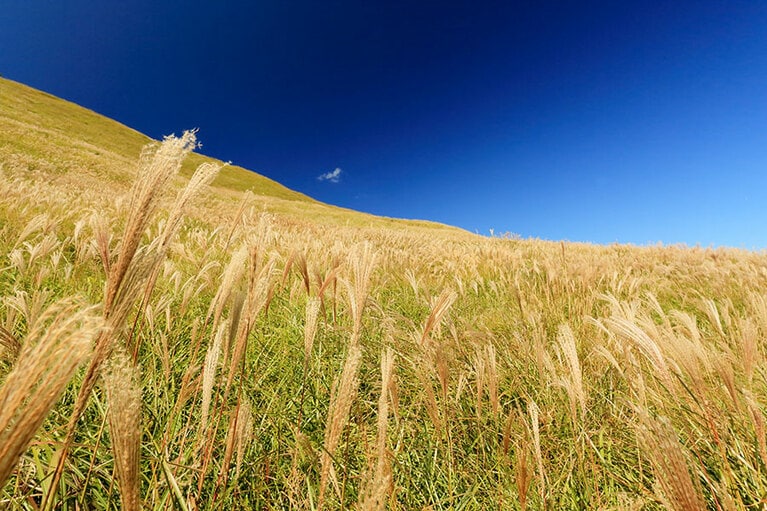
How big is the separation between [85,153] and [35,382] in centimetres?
3596

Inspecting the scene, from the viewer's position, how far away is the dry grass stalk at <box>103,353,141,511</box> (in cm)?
59

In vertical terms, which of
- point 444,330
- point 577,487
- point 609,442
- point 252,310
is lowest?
point 577,487

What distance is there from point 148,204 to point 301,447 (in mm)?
1141

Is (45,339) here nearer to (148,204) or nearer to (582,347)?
(148,204)

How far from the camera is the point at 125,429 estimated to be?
596 mm

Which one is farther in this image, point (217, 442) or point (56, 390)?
point (217, 442)

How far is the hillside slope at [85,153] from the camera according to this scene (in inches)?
735

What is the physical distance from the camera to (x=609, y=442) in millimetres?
1498

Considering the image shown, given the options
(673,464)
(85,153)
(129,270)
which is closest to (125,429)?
(129,270)

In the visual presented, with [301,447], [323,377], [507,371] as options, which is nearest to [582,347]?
[507,371]

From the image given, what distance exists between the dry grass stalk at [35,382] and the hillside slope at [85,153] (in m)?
1.17

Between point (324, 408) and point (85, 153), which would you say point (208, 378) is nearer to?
point (324, 408)

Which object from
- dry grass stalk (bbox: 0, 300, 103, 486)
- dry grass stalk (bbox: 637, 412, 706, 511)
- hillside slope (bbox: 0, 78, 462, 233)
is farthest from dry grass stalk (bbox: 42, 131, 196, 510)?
dry grass stalk (bbox: 637, 412, 706, 511)

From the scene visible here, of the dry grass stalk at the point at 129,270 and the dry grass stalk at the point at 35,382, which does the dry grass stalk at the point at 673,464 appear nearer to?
the dry grass stalk at the point at 35,382
